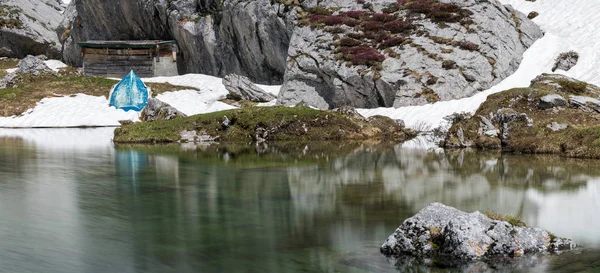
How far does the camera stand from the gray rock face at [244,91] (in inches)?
2459

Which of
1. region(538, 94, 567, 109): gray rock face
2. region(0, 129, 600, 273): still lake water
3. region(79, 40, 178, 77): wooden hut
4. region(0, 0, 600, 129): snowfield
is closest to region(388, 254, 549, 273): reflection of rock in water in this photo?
region(0, 129, 600, 273): still lake water

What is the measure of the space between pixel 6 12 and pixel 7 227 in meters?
99.2

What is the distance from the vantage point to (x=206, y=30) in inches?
3031

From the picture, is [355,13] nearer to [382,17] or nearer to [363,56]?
[382,17]

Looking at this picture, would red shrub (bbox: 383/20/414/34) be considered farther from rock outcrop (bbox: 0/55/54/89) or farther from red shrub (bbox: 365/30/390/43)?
rock outcrop (bbox: 0/55/54/89)

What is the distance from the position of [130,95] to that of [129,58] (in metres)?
22.9

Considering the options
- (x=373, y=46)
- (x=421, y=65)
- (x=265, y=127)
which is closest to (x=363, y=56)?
(x=373, y=46)

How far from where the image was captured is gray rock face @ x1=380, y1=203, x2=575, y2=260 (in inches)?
461

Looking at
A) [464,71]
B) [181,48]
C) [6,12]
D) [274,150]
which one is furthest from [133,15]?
[274,150]

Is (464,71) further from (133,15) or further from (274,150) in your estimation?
(133,15)

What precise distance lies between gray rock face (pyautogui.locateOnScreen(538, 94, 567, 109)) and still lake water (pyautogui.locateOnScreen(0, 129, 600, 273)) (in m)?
5.74

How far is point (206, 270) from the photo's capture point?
11.4m

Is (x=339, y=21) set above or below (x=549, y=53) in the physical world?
above

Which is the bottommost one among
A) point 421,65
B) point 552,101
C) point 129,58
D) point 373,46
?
point 552,101
